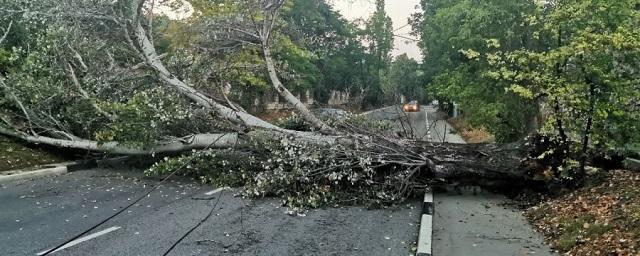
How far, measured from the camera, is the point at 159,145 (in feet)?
37.6

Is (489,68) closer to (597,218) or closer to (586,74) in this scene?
(586,74)

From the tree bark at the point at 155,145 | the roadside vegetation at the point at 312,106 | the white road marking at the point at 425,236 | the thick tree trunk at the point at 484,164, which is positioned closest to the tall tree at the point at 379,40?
the roadside vegetation at the point at 312,106

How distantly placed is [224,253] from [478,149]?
17.9 feet

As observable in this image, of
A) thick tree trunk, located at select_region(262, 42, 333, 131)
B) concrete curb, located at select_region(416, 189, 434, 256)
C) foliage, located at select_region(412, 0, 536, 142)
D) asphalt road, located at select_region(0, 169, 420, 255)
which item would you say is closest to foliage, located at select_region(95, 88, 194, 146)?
asphalt road, located at select_region(0, 169, 420, 255)

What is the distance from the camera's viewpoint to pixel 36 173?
38.6ft

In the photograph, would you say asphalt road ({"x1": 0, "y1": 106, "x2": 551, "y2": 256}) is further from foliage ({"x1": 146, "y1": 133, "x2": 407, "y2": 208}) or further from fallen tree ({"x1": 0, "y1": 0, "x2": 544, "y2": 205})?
fallen tree ({"x1": 0, "y1": 0, "x2": 544, "y2": 205})

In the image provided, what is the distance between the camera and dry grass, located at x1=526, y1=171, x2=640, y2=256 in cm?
541

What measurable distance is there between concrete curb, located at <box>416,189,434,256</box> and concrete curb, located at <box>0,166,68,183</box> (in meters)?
8.56

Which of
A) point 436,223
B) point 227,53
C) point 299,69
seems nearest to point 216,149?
point 227,53

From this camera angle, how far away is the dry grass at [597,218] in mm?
5414

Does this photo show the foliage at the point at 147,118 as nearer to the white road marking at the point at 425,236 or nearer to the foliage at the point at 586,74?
the white road marking at the point at 425,236

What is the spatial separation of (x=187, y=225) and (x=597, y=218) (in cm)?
519

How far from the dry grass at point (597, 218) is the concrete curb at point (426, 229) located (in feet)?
4.65

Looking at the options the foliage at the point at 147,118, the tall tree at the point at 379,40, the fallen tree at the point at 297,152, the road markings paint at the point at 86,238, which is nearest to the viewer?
the road markings paint at the point at 86,238
